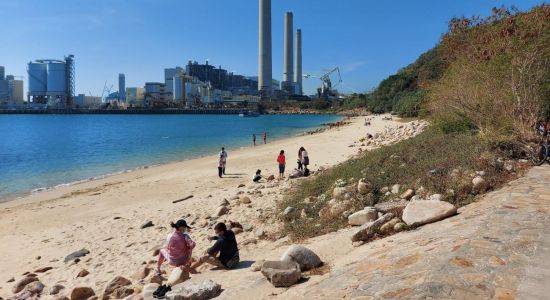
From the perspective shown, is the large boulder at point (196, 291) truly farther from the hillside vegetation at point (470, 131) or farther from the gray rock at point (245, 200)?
the gray rock at point (245, 200)

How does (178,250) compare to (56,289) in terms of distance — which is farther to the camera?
(56,289)

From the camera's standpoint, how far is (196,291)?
5.58m

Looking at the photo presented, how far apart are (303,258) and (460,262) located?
7.28ft

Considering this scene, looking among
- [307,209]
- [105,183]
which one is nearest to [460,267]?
[307,209]

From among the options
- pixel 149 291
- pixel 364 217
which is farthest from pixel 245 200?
pixel 149 291

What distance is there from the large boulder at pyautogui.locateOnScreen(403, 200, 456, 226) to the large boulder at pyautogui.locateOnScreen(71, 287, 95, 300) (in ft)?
17.6

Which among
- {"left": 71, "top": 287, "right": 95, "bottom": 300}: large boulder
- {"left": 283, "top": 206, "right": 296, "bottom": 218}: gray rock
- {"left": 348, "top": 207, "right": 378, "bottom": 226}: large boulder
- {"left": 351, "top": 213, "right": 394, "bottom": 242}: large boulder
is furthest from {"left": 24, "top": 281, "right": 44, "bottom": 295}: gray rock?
{"left": 348, "top": 207, "right": 378, "bottom": 226}: large boulder

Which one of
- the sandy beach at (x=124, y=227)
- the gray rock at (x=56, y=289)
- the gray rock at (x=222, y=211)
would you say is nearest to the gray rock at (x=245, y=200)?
the sandy beach at (x=124, y=227)

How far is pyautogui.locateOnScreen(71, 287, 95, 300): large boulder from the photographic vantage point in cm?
704

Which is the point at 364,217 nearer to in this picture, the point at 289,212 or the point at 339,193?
the point at 339,193

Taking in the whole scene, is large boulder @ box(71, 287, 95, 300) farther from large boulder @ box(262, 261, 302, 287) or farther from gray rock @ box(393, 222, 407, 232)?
gray rock @ box(393, 222, 407, 232)

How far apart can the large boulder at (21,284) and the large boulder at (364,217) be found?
6223mm

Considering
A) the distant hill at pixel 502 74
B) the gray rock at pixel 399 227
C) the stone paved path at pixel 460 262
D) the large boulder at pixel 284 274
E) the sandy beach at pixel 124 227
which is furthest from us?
the distant hill at pixel 502 74

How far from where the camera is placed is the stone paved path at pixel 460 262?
3.93m
